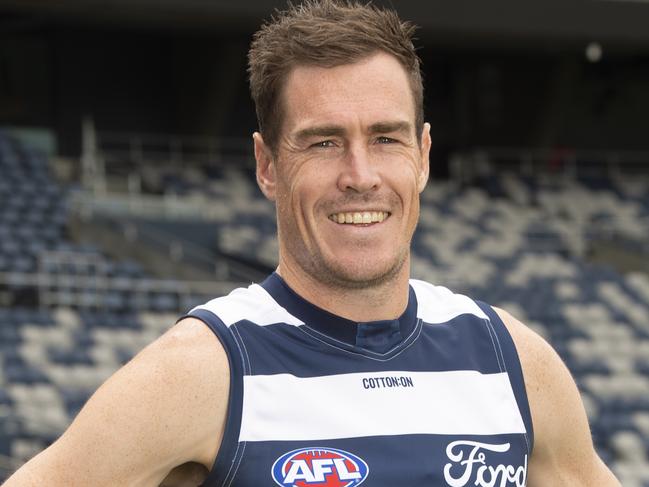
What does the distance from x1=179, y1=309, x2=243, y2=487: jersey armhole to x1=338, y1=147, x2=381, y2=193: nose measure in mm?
301

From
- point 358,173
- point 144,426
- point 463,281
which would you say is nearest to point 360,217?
point 358,173

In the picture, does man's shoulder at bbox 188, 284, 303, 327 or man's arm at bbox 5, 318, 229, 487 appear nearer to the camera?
man's arm at bbox 5, 318, 229, 487

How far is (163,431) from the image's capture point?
1.97 meters

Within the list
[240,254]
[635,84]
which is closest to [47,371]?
[240,254]

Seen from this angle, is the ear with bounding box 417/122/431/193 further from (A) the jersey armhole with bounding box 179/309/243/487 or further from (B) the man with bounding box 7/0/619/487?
(A) the jersey armhole with bounding box 179/309/243/487

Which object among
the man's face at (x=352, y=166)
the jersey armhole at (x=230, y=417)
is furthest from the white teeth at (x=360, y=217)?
the jersey armhole at (x=230, y=417)

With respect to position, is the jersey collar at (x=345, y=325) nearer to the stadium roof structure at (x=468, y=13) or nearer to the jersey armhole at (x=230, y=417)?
the jersey armhole at (x=230, y=417)

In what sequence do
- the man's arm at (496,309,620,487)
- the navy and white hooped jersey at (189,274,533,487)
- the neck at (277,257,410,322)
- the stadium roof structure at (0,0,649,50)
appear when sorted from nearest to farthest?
1. the navy and white hooped jersey at (189,274,533,487)
2. the neck at (277,257,410,322)
3. the man's arm at (496,309,620,487)
4. the stadium roof structure at (0,0,649,50)

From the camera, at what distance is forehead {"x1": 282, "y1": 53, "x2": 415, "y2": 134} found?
2.10 metres

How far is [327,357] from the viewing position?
2.17m

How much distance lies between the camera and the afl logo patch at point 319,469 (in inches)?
80.2

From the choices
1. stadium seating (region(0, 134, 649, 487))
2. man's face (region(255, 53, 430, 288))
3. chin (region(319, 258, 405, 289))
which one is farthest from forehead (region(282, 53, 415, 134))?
stadium seating (region(0, 134, 649, 487))

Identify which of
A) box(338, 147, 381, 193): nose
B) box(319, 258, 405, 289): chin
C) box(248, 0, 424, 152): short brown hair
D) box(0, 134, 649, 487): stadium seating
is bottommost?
box(0, 134, 649, 487): stadium seating

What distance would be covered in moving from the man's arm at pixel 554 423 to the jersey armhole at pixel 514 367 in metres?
0.01
